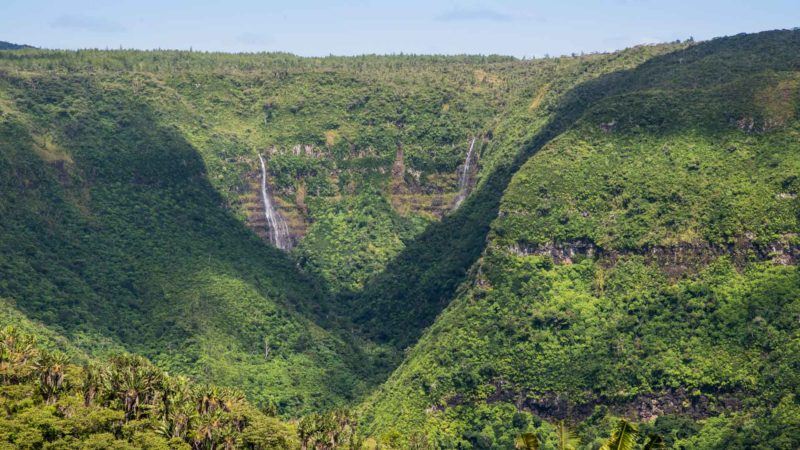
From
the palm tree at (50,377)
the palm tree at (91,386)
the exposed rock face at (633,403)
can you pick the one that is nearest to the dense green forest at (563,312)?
the exposed rock face at (633,403)

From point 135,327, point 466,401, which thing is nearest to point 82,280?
point 135,327

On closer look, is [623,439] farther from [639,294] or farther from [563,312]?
[563,312]

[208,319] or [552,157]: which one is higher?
[552,157]

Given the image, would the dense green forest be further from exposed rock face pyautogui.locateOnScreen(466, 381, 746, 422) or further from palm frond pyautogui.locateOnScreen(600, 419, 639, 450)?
palm frond pyautogui.locateOnScreen(600, 419, 639, 450)

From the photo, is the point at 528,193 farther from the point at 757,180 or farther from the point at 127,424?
the point at 127,424

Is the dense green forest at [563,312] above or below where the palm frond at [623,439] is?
below

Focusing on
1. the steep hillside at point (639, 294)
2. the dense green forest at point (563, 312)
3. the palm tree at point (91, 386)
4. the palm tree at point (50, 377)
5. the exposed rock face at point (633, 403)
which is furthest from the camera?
the steep hillside at point (639, 294)

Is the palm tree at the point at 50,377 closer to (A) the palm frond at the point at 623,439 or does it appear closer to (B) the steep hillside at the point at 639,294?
A: (B) the steep hillside at the point at 639,294

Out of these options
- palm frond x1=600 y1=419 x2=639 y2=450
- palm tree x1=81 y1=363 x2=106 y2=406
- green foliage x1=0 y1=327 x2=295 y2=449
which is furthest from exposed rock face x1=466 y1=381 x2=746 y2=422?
palm frond x1=600 y1=419 x2=639 y2=450

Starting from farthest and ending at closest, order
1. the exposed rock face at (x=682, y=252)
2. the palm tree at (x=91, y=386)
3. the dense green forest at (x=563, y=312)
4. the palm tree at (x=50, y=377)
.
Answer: the exposed rock face at (x=682, y=252), the dense green forest at (x=563, y=312), the palm tree at (x=91, y=386), the palm tree at (x=50, y=377)
